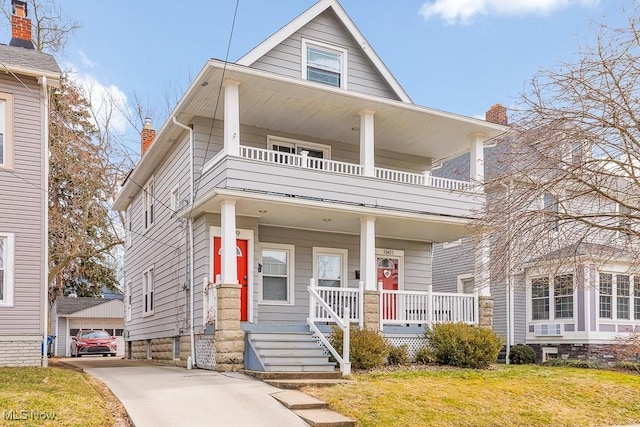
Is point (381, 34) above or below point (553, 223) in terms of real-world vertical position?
above

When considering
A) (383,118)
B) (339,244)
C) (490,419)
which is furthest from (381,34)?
(490,419)

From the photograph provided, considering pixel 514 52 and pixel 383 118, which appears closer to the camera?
pixel 514 52

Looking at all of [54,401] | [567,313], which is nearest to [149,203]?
[54,401]

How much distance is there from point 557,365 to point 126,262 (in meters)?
16.8

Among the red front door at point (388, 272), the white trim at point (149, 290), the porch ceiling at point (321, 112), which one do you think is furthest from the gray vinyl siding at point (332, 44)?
the white trim at point (149, 290)

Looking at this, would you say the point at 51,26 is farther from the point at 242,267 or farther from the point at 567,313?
the point at 567,313

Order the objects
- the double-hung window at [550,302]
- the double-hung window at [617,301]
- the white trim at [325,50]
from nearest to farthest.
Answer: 1. the white trim at [325,50]
2. the double-hung window at [617,301]
3. the double-hung window at [550,302]

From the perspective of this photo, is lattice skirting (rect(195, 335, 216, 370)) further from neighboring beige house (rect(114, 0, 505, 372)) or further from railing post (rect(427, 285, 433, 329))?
railing post (rect(427, 285, 433, 329))

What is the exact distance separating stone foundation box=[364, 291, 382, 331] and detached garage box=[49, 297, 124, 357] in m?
24.9

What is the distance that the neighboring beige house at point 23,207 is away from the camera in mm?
12969

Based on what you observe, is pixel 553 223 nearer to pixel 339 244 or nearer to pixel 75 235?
pixel 339 244

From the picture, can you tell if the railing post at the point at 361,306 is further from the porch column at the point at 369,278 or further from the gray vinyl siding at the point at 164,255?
the gray vinyl siding at the point at 164,255

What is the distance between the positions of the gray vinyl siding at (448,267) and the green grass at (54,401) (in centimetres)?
1626

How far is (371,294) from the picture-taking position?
14.2 meters
